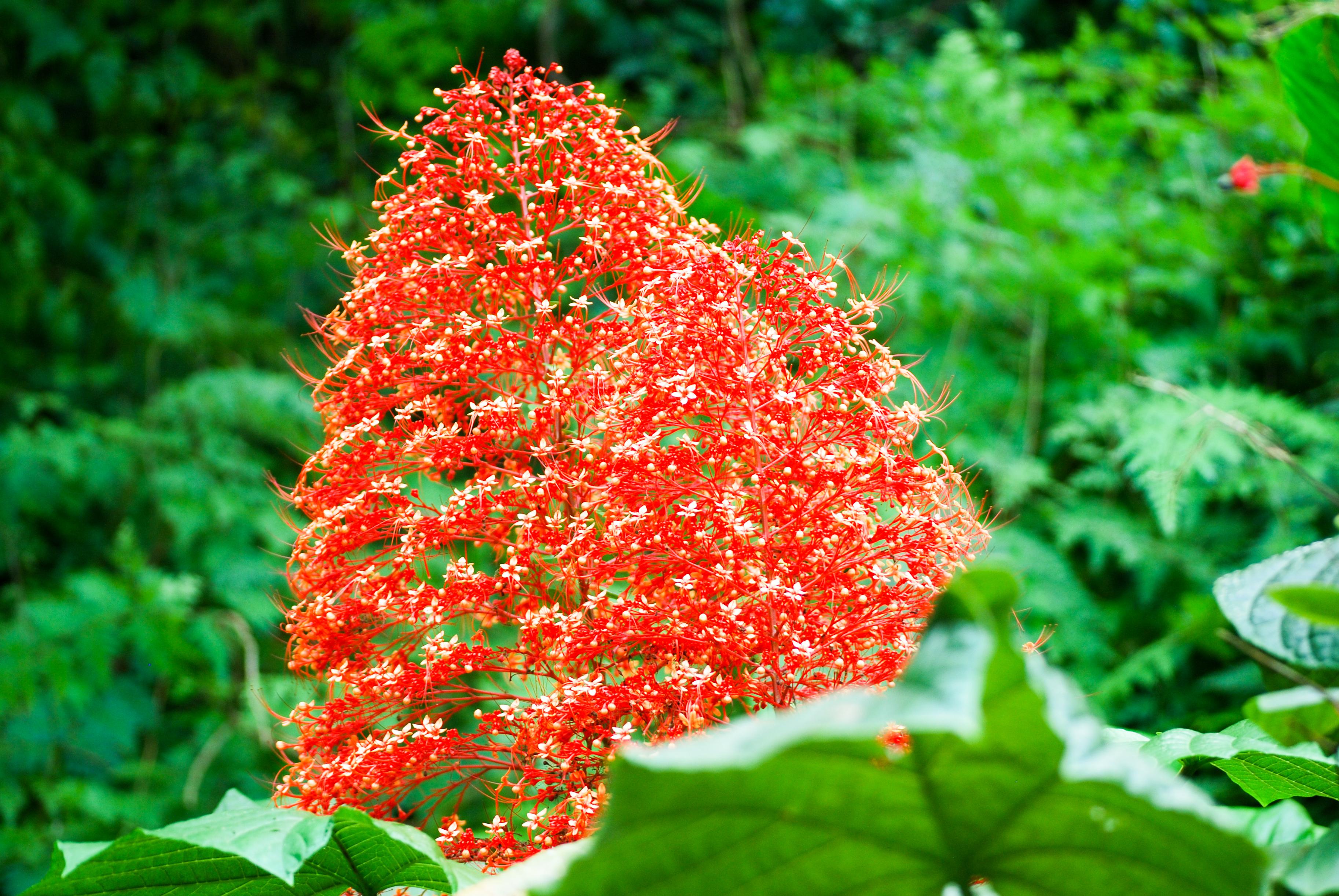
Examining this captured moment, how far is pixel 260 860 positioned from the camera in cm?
60

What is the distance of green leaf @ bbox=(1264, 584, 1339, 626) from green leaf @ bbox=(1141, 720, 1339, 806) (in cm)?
22

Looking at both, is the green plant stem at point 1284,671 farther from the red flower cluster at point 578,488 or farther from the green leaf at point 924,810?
the red flower cluster at point 578,488

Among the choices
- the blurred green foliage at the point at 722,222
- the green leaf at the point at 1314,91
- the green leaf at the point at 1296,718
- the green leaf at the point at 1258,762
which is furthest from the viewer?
the blurred green foliage at the point at 722,222

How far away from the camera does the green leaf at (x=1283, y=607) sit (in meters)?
0.60

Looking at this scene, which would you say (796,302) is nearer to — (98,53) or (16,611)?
(16,611)

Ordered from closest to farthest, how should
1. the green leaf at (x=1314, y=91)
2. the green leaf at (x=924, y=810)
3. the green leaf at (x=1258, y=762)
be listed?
1. the green leaf at (x=924, y=810)
2. the green leaf at (x=1258, y=762)
3. the green leaf at (x=1314, y=91)

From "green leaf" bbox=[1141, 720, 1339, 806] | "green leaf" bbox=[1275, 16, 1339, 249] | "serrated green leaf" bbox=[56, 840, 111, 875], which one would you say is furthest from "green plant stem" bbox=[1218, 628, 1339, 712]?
"serrated green leaf" bbox=[56, 840, 111, 875]

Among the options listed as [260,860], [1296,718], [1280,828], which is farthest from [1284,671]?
[260,860]

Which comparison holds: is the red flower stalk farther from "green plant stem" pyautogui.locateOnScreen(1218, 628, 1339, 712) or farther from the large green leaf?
the large green leaf

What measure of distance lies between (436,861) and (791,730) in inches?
14.3

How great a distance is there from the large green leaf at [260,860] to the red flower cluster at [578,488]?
7 centimetres

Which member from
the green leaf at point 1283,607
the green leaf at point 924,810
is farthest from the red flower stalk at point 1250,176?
the green leaf at point 924,810

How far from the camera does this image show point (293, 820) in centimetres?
66

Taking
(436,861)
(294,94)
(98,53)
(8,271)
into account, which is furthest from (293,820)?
(294,94)
